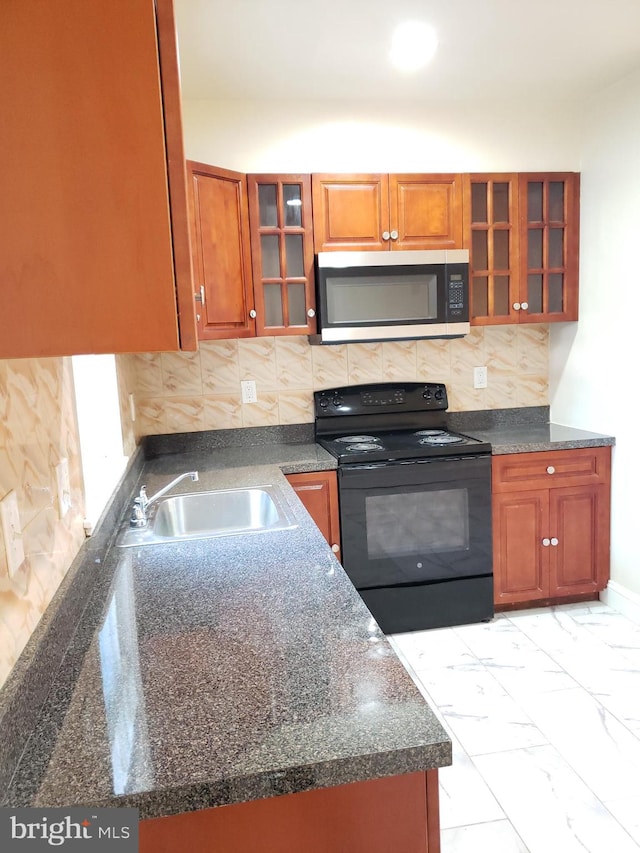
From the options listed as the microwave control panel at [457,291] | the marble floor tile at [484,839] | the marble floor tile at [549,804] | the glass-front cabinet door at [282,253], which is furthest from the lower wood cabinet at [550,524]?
the marble floor tile at [484,839]

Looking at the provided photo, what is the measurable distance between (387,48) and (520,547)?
2252 mm

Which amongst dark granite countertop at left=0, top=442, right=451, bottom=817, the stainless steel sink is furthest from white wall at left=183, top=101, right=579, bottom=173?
dark granite countertop at left=0, top=442, right=451, bottom=817

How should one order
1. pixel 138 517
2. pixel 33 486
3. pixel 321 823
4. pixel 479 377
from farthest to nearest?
pixel 479 377, pixel 138 517, pixel 33 486, pixel 321 823

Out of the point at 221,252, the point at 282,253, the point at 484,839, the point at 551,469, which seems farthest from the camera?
the point at 551,469

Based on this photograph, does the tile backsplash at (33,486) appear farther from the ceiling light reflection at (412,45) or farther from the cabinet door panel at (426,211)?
the cabinet door panel at (426,211)

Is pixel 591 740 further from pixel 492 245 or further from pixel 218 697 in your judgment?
pixel 492 245

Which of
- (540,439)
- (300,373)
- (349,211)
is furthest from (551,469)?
(349,211)

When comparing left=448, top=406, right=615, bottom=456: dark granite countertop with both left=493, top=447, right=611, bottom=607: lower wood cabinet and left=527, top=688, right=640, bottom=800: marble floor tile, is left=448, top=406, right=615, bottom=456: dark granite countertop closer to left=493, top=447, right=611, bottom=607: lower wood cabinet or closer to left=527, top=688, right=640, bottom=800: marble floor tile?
left=493, top=447, right=611, bottom=607: lower wood cabinet

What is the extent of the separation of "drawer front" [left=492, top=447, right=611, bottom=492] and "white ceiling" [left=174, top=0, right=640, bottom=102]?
1.68m

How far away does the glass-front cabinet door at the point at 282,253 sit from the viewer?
109 inches

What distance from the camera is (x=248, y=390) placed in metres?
3.14

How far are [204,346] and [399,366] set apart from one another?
1.04 m

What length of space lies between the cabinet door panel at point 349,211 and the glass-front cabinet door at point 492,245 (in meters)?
0.43

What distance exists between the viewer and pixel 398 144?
2.92 metres
